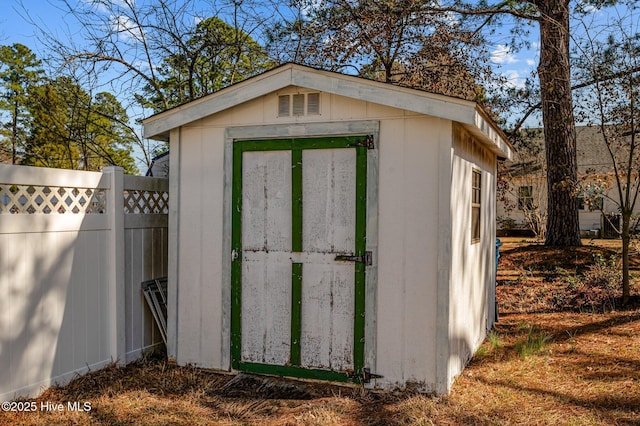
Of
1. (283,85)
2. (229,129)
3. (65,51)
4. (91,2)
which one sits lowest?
Result: (229,129)

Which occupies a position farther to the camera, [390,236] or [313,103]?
[313,103]

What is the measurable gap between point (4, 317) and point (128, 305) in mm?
1241

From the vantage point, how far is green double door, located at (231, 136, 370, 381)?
14.0 ft

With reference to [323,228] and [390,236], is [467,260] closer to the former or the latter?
[390,236]

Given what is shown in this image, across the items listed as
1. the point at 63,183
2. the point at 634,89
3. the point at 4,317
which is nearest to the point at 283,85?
the point at 63,183

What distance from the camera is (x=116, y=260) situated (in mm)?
4617

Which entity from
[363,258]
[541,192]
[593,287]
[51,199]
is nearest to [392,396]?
[363,258]

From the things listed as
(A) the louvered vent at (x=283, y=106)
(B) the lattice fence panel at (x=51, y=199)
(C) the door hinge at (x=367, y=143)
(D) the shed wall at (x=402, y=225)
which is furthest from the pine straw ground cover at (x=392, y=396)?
(A) the louvered vent at (x=283, y=106)

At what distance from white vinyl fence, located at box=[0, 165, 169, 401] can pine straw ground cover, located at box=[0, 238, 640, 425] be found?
0.25 meters

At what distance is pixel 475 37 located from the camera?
10.4 metres

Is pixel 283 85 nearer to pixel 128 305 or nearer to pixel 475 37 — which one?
pixel 128 305

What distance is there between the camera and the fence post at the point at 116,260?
459 cm

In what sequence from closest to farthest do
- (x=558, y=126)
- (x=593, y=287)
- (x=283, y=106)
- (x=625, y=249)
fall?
(x=283, y=106) → (x=625, y=249) → (x=593, y=287) → (x=558, y=126)

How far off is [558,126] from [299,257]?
7630 millimetres
